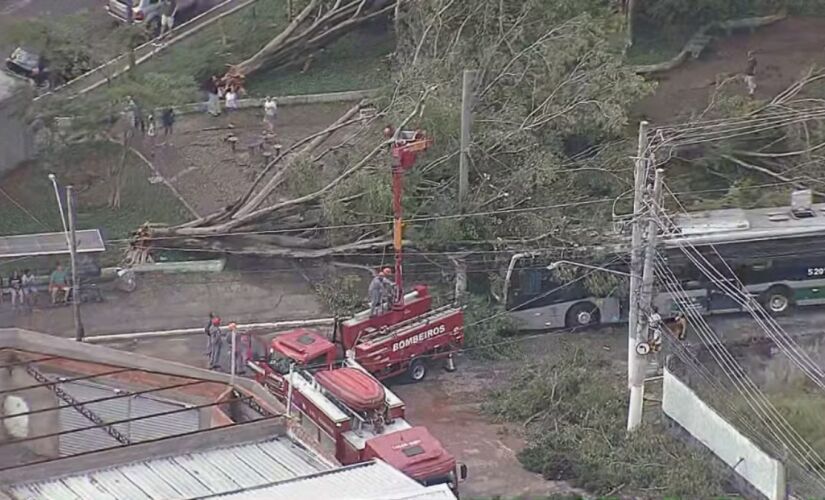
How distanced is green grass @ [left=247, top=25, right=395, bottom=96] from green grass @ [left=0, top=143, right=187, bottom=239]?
468cm

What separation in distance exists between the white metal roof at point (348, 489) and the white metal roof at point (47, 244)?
1030 centimetres

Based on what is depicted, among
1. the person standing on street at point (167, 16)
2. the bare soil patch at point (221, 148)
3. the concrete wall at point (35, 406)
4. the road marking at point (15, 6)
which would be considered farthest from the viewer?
the road marking at point (15, 6)

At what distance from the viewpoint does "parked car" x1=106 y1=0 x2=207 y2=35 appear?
32719 mm

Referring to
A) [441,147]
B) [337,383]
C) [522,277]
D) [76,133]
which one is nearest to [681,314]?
[522,277]

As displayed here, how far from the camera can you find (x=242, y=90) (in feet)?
100

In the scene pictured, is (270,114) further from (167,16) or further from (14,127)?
(14,127)

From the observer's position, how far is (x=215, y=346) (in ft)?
71.2

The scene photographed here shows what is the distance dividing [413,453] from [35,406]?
4.20m

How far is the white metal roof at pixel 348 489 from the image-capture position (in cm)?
1385

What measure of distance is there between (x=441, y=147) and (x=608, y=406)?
548 centimetres

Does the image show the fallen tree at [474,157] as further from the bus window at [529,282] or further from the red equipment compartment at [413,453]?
the red equipment compartment at [413,453]

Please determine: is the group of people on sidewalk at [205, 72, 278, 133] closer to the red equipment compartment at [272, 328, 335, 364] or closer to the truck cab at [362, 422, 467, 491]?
the red equipment compartment at [272, 328, 335, 364]

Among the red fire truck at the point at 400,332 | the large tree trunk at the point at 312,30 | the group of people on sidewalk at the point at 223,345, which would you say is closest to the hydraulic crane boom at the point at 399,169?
the red fire truck at the point at 400,332

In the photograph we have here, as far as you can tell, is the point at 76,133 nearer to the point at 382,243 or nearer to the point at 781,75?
the point at 382,243
